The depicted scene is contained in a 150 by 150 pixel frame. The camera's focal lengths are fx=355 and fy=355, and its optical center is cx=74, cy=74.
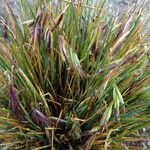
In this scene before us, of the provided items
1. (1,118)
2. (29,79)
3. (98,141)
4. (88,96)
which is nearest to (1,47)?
(29,79)

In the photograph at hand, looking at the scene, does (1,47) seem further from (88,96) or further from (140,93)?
(140,93)

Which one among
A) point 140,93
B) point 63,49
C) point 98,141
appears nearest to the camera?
point 63,49

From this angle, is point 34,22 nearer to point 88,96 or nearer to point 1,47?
point 1,47

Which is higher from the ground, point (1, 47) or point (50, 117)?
point (1, 47)

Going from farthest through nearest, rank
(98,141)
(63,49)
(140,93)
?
1. (140,93)
2. (98,141)
3. (63,49)

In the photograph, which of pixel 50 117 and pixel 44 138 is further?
pixel 44 138

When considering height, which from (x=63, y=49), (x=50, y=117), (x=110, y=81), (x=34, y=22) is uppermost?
(x=34, y=22)
